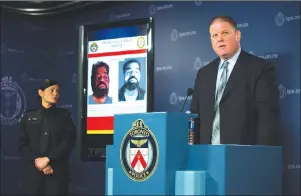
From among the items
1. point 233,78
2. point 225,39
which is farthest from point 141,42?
point 233,78

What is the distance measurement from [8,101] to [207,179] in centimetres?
504

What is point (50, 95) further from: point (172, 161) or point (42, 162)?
point (172, 161)

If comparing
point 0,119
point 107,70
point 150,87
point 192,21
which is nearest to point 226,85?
point 150,87

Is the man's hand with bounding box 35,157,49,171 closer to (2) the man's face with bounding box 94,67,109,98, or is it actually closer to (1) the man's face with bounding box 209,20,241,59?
(2) the man's face with bounding box 94,67,109,98

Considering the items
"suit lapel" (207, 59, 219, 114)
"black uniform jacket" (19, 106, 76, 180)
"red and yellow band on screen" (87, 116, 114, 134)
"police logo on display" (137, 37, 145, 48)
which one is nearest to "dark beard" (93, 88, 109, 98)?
"red and yellow band on screen" (87, 116, 114, 134)

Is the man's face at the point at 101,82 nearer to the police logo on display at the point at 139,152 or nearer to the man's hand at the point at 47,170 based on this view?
the man's hand at the point at 47,170

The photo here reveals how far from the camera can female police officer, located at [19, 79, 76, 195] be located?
4.94m

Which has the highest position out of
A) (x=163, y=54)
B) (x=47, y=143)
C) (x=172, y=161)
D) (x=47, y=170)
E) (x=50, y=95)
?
(x=163, y=54)

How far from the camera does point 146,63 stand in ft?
13.0

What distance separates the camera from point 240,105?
350 cm

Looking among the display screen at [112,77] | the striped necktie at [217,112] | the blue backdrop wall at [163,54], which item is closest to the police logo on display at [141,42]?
the display screen at [112,77]

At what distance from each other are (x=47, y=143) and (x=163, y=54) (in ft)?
5.06

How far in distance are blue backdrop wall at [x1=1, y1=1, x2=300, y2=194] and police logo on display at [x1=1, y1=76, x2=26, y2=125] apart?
0.04 feet

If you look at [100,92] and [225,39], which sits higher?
[225,39]
